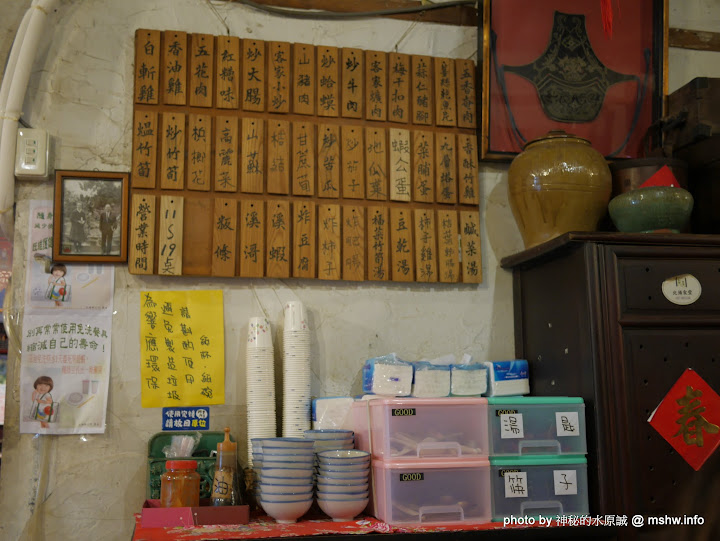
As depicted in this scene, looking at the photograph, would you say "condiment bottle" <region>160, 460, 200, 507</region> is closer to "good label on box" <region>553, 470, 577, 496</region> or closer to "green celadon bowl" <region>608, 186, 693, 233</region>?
"good label on box" <region>553, 470, 577, 496</region>

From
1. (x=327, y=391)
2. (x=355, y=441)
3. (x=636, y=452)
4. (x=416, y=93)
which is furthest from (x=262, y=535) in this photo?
(x=416, y=93)

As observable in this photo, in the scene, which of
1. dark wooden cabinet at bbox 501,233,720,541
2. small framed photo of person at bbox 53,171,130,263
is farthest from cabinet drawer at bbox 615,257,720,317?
small framed photo of person at bbox 53,171,130,263

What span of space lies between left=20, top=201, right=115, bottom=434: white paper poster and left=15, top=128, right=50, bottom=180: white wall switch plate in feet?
0.34

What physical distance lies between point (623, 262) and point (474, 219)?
67 centimetres

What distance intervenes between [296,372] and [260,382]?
0.12m

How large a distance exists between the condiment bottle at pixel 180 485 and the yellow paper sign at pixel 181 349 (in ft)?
1.27

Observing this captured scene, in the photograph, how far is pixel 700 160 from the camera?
2.64m

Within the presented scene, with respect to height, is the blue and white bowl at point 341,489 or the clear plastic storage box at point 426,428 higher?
the clear plastic storage box at point 426,428

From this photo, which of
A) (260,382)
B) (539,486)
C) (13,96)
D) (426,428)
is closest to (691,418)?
(539,486)

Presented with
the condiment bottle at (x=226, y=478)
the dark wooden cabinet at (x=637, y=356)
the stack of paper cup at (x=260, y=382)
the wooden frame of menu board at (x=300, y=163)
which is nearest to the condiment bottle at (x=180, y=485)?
the condiment bottle at (x=226, y=478)

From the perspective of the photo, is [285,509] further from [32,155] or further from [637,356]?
[32,155]

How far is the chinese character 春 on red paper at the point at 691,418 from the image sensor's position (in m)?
2.13

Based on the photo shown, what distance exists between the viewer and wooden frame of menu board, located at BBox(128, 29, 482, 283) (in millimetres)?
2512

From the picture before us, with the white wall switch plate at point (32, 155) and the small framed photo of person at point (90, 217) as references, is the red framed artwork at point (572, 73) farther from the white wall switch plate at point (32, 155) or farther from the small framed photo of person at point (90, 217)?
the white wall switch plate at point (32, 155)
